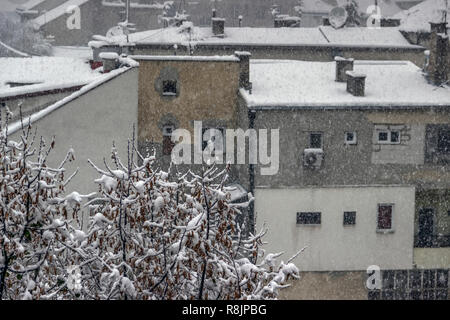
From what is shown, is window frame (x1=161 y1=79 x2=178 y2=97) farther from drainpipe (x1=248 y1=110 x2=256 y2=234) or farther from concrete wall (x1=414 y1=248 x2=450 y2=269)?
concrete wall (x1=414 y1=248 x2=450 y2=269)

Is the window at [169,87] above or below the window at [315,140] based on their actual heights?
above

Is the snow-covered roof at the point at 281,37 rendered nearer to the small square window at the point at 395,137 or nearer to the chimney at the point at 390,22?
the chimney at the point at 390,22

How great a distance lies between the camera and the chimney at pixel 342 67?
84.5 ft

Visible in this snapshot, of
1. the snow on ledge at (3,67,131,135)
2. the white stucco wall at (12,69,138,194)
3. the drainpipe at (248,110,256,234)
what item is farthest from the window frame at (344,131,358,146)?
the snow on ledge at (3,67,131,135)

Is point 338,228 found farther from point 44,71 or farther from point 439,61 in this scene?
point 44,71

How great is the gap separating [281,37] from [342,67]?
10.7 meters

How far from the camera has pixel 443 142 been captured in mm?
25000

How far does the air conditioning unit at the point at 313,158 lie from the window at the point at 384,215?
2.42m

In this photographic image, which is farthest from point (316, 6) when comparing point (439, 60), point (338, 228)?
point (338, 228)

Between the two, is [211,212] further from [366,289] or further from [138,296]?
[366,289]

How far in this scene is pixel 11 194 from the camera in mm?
7625

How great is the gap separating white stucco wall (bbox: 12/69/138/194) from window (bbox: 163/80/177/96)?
1.00 m

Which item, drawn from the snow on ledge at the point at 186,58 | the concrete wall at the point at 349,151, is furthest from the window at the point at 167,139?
the concrete wall at the point at 349,151

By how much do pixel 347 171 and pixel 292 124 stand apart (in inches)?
88.2
